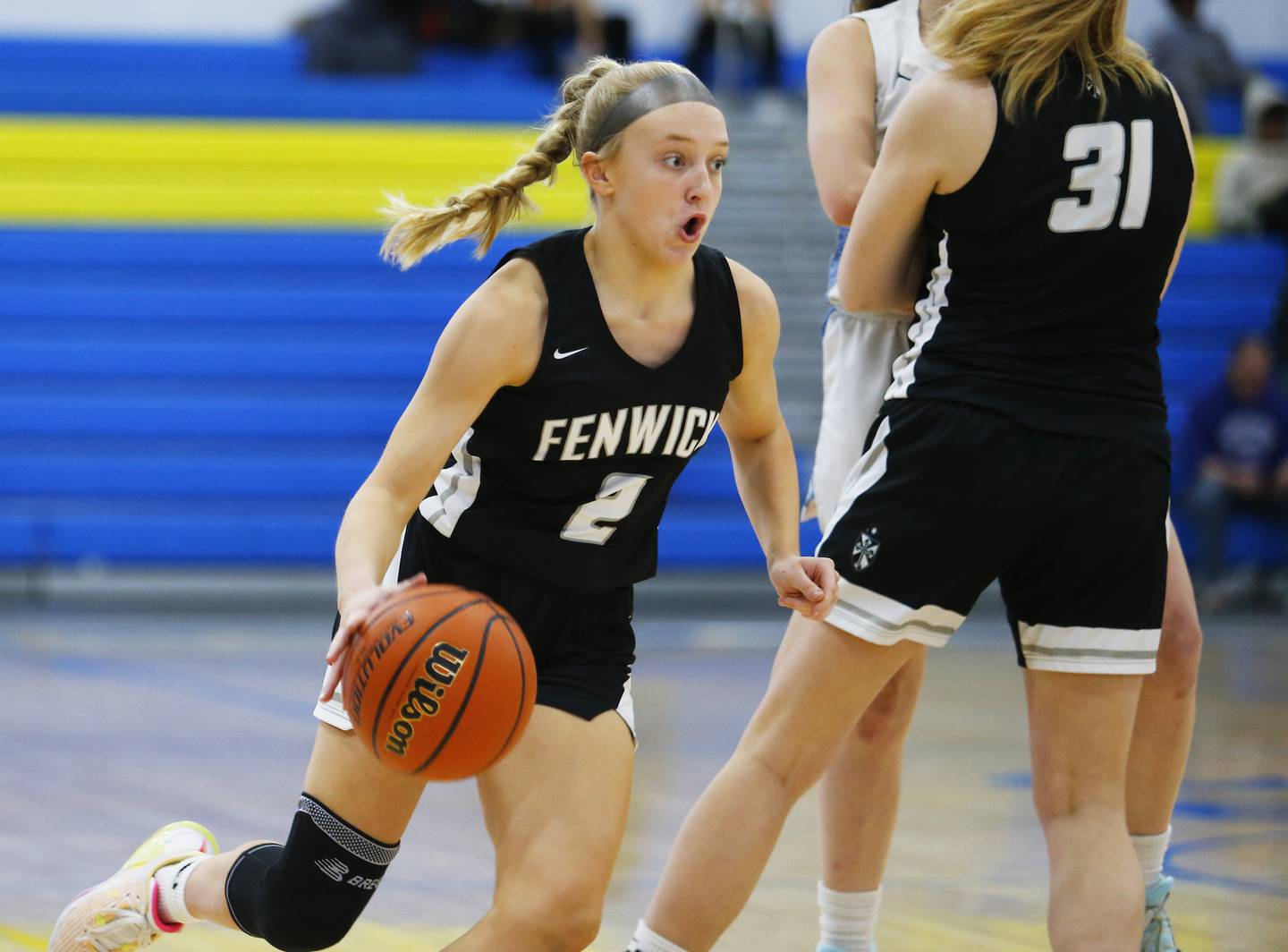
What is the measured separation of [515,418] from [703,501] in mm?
8441

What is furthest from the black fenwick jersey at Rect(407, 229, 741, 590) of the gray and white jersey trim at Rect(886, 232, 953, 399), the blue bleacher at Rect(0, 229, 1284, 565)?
the blue bleacher at Rect(0, 229, 1284, 565)

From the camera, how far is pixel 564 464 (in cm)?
277

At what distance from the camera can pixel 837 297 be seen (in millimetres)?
3236

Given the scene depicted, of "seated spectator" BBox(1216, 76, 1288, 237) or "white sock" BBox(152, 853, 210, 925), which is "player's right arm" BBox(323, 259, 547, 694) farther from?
"seated spectator" BBox(1216, 76, 1288, 237)

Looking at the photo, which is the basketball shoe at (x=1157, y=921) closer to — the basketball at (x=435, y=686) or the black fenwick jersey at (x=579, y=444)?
the black fenwick jersey at (x=579, y=444)

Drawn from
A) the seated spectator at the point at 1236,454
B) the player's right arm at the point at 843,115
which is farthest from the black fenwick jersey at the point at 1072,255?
the seated spectator at the point at 1236,454

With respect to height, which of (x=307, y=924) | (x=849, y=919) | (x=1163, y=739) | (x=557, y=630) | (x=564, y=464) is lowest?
(x=849, y=919)

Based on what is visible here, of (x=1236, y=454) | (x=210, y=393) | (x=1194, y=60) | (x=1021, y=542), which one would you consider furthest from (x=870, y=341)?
(x=1194, y=60)

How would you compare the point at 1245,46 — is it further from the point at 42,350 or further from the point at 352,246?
the point at 42,350

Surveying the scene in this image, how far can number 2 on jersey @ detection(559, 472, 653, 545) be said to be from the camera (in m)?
2.81

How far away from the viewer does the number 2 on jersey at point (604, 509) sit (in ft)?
9.23

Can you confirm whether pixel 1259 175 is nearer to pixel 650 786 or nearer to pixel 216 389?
pixel 216 389

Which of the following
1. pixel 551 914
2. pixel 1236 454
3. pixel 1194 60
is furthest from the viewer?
pixel 1194 60

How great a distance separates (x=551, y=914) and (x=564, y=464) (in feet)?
2.23
